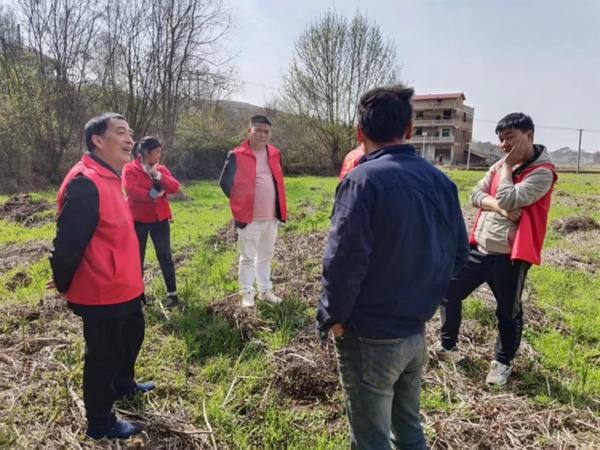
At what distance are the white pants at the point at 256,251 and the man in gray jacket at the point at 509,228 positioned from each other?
2.15 m

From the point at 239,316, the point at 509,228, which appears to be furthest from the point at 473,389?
the point at 239,316

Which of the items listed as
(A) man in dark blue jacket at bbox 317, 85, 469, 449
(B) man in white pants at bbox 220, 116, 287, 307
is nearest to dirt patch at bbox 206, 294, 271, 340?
(B) man in white pants at bbox 220, 116, 287, 307

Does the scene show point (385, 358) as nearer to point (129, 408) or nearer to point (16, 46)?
point (129, 408)

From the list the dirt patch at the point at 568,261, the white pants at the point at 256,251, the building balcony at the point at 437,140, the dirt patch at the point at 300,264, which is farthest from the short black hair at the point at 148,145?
the building balcony at the point at 437,140

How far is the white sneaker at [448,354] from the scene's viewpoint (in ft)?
10.9

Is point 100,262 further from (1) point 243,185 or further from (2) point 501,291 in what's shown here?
(2) point 501,291

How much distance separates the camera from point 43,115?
16.1m

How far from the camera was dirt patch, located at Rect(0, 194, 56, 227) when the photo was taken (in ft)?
32.0

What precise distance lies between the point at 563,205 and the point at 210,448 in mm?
13564

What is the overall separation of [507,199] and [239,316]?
9.19 feet

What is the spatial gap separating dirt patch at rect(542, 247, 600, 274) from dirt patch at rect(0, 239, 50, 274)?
28.7 ft

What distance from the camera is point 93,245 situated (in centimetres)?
228

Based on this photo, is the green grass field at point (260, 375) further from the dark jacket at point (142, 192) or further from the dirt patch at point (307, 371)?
the dark jacket at point (142, 192)

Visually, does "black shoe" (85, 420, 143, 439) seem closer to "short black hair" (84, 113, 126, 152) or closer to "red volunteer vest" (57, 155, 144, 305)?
"red volunteer vest" (57, 155, 144, 305)
